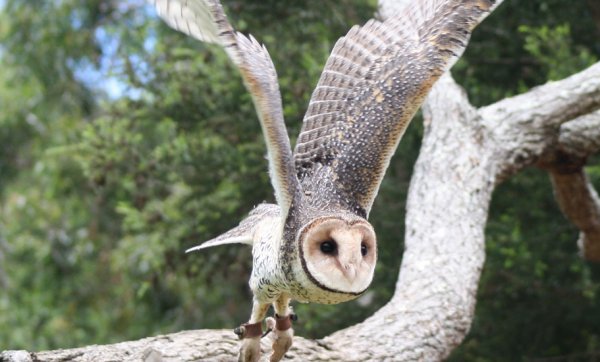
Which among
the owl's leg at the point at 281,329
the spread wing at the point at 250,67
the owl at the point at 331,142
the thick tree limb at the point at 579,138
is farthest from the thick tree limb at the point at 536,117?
the spread wing at the point at 250,67

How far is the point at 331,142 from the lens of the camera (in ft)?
14.8

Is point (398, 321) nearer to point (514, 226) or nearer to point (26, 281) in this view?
point (514, 226)

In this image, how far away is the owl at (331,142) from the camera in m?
3.66

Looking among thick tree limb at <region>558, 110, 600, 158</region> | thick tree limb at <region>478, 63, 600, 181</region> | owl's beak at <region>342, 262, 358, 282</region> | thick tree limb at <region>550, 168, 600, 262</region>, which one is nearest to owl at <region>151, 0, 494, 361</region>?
owl's beak at <region>342, 262, 358, 282</region>

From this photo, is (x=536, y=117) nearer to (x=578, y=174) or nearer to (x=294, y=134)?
(x=578, y=174)

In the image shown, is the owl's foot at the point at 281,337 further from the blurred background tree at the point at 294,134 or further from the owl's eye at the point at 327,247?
the blurred background tree at the point at 294,134

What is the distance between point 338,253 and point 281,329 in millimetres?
761

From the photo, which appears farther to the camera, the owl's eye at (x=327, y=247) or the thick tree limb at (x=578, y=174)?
the thick tree limb at (x=578, y=174)

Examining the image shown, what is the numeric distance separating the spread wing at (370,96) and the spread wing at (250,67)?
0.25m

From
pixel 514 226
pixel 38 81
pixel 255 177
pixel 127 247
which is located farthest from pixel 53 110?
pixel 514 226

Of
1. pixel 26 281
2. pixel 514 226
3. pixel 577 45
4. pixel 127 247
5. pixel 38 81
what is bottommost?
pixel 26 281

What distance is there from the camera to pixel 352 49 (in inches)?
195

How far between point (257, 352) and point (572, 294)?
159 inches

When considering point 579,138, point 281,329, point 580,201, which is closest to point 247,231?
point 281,329
